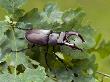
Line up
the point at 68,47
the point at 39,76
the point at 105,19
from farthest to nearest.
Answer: the point at 105,19, the point at 68,47, the point at 39,76

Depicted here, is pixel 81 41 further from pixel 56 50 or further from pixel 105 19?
pixel 105 19

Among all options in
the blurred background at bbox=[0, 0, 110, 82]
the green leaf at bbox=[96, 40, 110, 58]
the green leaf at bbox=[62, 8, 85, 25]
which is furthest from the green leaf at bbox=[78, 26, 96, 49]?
the blurred background at bbox=[0, 0, 110, 82]

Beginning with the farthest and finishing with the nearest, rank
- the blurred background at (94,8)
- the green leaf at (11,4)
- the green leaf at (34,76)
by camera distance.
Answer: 1. the blurred background at (94,8)
2. the green leaf at (11,4)
3. the green leaf at (34,76)

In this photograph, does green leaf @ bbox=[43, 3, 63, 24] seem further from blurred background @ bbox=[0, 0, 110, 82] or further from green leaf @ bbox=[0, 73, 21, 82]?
blurred background @ bbox=[0, 0, 110, 82]

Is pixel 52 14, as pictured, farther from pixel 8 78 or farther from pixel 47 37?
pixel 8 78

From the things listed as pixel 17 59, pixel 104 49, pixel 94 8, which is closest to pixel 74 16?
pixel 17 59

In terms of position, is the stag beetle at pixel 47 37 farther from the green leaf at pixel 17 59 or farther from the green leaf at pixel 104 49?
the green leaf at pixel 104 49

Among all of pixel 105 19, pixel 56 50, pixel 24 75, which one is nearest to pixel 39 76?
pixel 24 75

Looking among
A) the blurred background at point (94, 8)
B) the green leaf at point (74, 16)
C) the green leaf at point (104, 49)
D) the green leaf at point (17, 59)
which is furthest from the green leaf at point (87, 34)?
the blurred background at point (94, 8)
